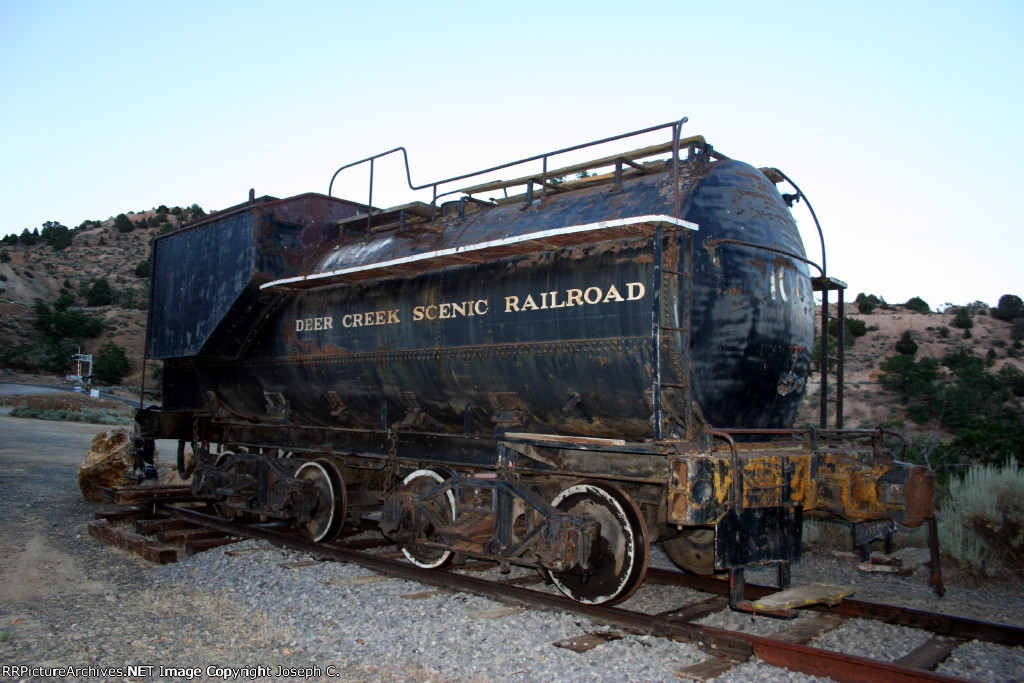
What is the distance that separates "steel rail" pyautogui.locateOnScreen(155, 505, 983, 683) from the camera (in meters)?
4.56

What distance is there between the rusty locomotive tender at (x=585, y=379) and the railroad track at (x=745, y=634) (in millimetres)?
243

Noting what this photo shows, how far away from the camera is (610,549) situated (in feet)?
19.9

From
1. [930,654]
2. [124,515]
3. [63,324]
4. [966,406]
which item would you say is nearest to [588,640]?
[930,654]

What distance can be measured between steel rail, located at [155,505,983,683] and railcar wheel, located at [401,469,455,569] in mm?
214

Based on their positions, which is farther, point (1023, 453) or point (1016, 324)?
point (1016, 324)

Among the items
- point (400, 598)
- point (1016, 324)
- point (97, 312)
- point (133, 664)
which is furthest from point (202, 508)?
point (97, 312)

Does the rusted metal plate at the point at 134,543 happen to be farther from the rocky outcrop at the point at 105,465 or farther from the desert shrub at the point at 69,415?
the desert shrub at the point at 69,415

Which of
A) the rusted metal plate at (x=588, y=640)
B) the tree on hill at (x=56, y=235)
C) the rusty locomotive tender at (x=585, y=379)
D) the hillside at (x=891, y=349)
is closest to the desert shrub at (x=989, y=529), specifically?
the rusty locomotive tender at (x=585, y=379)

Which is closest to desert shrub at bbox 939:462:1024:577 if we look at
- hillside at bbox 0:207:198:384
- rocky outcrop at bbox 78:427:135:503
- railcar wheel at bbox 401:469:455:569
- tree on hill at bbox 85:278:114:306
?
railcar wheel at bbox 401:469:455:569

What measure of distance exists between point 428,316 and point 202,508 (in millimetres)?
6161

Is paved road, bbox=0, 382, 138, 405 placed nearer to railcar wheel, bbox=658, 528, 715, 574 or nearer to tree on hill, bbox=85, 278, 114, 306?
tree on hill, bbox=85, 278, 114, 306

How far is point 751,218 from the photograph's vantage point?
627cm

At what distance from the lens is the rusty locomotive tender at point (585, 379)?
5762 mm

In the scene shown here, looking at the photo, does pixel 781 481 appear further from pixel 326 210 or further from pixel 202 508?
pixel 202 508
